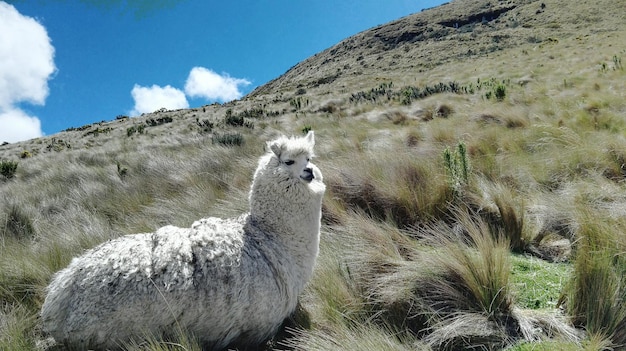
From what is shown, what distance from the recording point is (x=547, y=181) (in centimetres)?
473

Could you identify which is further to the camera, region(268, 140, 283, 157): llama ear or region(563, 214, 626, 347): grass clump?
region(268, 140, 283, 157): llama ear

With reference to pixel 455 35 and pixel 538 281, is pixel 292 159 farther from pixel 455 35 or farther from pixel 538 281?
pixel 455 35

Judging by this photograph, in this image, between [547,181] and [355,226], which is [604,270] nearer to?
[355,226]

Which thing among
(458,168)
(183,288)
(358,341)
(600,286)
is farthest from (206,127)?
(600,286)

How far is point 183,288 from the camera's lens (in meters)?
2.17

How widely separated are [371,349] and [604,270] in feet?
4.72

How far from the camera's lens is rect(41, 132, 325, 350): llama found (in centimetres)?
211

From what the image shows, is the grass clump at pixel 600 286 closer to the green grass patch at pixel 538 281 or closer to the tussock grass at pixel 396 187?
the green grass patch at pixel 538 281

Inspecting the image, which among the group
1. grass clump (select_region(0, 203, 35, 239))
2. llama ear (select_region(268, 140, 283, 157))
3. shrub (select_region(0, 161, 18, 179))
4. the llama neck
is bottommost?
the llama neck

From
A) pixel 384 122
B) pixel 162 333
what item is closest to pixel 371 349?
pixel 162 333

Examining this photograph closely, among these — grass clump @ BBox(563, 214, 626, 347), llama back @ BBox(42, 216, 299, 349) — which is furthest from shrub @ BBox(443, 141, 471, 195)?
llama back @ BBox(42, 216, 299, 349)

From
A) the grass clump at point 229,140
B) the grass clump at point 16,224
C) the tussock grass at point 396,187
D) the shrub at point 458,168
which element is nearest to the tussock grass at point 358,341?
the tussock grass at point 396,187

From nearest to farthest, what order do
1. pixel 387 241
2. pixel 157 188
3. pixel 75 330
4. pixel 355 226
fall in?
pixel 75 330 < pixel 387 241 < pixel 355 226 < pixel 157 188

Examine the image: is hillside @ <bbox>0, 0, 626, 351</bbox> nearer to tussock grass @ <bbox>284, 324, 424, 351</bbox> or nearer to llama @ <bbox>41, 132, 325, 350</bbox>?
tussock grass @ <bbox>284, 324, 424, 351</bbox>
